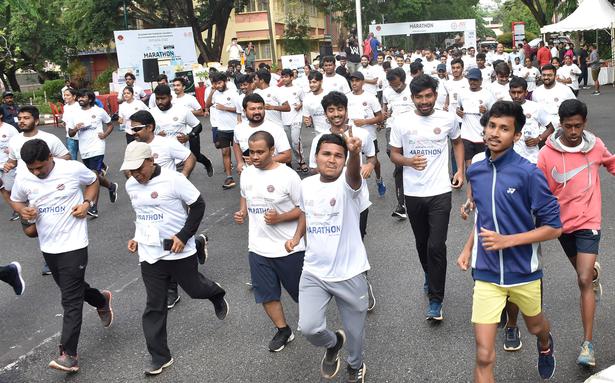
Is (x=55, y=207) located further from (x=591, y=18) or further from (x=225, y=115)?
(x=591, y=18)

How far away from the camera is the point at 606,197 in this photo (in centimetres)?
967

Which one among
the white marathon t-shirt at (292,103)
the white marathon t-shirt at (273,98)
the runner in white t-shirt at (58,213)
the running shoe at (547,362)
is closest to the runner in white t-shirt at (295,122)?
the white marathon t-shirt at (292,103)

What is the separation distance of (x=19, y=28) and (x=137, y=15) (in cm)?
1046

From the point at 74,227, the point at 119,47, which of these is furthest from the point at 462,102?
the point at 119,47

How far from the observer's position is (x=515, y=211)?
158 inches

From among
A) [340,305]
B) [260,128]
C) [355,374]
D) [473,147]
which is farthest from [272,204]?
[473,147]

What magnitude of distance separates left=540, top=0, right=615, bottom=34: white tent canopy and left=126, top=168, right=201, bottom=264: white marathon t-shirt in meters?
25.0

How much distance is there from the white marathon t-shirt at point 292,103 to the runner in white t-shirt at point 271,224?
771 centimetres

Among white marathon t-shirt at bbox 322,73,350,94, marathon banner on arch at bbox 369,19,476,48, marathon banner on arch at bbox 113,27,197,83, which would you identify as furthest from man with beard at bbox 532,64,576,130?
marathon banner on arch at bbox 369,19,476,48

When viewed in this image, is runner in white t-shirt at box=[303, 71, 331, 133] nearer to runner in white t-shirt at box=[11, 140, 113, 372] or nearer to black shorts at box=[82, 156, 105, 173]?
black shorts at box=[82, 156, 105, 173]

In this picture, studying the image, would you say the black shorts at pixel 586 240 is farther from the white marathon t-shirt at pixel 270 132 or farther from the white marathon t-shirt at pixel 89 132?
the white marathon t-shirt at pixel 89 132

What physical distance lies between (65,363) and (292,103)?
916 centimetres

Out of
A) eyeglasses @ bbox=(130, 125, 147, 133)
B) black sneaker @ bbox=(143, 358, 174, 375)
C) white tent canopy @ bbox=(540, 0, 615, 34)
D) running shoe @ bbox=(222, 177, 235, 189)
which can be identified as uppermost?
white tent canopy @ bbox=(540, 0, 615, 34)

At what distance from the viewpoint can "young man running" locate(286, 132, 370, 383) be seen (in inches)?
178
